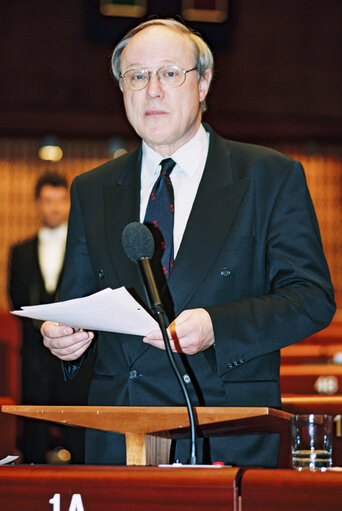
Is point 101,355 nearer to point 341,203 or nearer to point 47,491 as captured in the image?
point 47,491

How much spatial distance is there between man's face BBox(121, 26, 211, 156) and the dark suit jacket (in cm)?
12

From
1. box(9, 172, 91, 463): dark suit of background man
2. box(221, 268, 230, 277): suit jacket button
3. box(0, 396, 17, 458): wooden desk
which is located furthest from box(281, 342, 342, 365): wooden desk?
box(221, 268, 230, 277): suit jacket button

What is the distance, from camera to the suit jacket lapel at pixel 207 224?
2178mm

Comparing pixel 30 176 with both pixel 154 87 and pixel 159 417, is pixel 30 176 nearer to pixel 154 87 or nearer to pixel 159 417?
pixel 154 87

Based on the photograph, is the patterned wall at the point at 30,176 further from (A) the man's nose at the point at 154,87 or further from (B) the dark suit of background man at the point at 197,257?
(A) the man's nose at the point at 154,87

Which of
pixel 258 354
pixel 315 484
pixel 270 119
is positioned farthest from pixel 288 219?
pixel 270 119

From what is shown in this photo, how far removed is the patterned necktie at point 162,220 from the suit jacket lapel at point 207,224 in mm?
57

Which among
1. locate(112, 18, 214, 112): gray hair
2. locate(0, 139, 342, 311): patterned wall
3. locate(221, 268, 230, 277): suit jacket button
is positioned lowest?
locate(221, 268, 230, 277): suit jacket button

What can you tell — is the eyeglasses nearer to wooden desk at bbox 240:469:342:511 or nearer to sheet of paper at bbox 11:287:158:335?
sheet of paper at bbox 11:287:158:335

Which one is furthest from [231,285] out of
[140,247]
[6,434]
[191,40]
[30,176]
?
[30,176]

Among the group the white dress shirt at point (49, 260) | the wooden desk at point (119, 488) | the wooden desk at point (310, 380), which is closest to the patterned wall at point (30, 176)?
the wooden desk at point (310, 380)

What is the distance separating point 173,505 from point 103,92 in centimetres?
695

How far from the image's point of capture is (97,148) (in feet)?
28.3

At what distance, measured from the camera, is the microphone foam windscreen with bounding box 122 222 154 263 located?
177 centimetres
